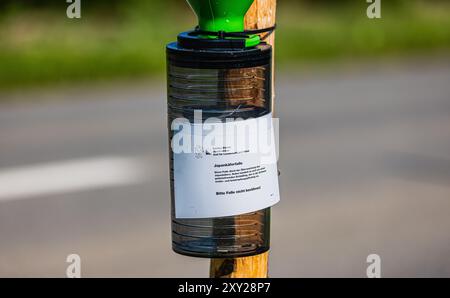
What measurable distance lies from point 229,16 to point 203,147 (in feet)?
1.27

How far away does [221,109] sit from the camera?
2609mm

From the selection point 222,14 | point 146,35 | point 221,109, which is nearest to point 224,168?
point 221,109

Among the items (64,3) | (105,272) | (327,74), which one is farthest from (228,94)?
(64,3)

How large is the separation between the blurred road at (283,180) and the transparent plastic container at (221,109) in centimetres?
334

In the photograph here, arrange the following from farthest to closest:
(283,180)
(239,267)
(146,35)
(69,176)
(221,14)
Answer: (146,35), (69,176), (283,180), (239,267), (221,14)

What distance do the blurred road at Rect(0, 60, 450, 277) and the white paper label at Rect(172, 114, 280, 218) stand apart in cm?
343

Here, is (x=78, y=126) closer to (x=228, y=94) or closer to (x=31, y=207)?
(x=31, y=207)

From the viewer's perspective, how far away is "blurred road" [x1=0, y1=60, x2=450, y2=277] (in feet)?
21.6

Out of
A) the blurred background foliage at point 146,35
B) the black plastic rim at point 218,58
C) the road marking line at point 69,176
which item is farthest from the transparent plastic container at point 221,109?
the blurred background foliage at point 146,35

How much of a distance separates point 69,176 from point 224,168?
6.00 meters

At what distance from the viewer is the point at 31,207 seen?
7723 mm

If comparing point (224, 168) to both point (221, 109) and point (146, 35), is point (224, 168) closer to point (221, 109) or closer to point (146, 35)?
point (221, 109)

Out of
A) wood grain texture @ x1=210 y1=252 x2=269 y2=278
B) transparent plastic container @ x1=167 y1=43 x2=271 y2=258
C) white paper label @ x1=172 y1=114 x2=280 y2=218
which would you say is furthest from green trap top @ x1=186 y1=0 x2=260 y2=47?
wood grain texture @ x1=210 y1=252 x2=269 y2=278

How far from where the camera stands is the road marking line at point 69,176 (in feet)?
26.6
